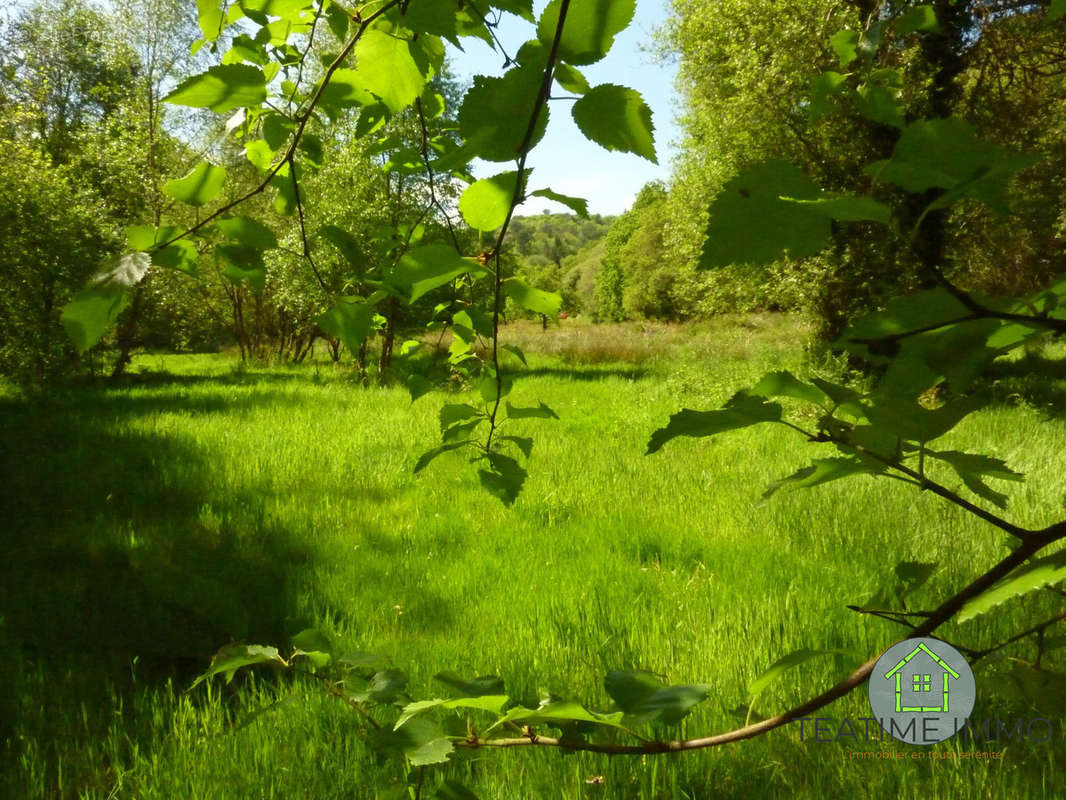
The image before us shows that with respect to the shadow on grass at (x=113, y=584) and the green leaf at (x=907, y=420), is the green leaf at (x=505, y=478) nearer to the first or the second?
the green leaf at (x=907, y=420)

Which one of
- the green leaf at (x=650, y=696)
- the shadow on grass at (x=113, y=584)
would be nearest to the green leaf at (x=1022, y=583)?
the green leaf at (x=650, y=696)

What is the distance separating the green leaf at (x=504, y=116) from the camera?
1.49ft

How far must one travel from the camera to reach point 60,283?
28.3 feet

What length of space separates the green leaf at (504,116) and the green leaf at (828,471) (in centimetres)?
35

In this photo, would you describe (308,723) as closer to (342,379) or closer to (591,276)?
(342,379)

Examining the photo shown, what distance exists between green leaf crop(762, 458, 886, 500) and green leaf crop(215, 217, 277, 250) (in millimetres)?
592

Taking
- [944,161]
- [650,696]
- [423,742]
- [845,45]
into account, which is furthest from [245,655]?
[845,45]

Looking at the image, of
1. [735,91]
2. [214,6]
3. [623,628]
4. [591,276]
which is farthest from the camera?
[591,276]

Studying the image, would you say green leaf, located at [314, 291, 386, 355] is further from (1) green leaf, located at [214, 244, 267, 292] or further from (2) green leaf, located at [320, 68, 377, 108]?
(2) green leaf, located at [320, 68, 377, 108]

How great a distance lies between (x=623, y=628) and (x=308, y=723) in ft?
3.22

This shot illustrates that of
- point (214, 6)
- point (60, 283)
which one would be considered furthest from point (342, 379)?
point (214, 6)

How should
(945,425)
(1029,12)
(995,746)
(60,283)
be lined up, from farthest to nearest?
(60,283) < (1029,12) < (995,746) < (945,425)

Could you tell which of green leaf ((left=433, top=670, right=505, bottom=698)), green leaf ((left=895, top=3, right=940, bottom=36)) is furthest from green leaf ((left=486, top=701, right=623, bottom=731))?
green leaf ((left=895, top=3, right=940, bottom=36))

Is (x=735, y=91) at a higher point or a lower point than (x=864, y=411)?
higher
